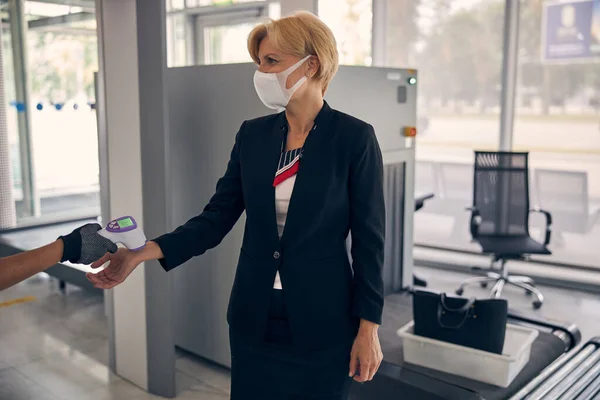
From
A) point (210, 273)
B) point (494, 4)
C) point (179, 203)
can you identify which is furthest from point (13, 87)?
point (494, 4)

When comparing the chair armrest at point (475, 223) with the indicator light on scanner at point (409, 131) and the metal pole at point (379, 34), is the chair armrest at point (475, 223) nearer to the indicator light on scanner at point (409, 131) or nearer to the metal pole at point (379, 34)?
the indicator light on scanner at point (409, 131)

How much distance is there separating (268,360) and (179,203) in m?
2.09

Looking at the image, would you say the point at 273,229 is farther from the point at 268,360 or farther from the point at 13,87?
the point at 13,87

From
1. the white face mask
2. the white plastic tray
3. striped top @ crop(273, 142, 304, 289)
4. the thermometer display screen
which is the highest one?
the white face mask

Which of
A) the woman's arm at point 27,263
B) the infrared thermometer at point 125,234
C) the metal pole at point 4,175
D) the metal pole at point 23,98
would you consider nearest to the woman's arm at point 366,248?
the infrared thermometer at point 125,234

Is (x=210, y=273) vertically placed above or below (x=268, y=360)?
below

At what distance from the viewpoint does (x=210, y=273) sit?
3305 mm

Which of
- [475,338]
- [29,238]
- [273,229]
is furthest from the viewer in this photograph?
[29,238]

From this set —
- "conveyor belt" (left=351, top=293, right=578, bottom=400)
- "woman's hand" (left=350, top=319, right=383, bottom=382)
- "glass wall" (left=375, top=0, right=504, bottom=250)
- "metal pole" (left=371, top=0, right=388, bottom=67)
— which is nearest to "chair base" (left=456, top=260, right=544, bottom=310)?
"glass wall" (left=375, top=0, right=504, bottom=250)

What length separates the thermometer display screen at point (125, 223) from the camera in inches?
61.0

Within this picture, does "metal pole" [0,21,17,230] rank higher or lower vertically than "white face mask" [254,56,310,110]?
lower

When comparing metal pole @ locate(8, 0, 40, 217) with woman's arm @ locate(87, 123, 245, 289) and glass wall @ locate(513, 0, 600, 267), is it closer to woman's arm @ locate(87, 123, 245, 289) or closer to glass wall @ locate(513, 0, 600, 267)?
glass wall @ locate(513, 0, 600, 267)

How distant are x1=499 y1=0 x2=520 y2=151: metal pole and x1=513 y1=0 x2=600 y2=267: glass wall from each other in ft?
0.27

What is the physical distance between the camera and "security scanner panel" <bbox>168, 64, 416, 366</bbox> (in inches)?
121
